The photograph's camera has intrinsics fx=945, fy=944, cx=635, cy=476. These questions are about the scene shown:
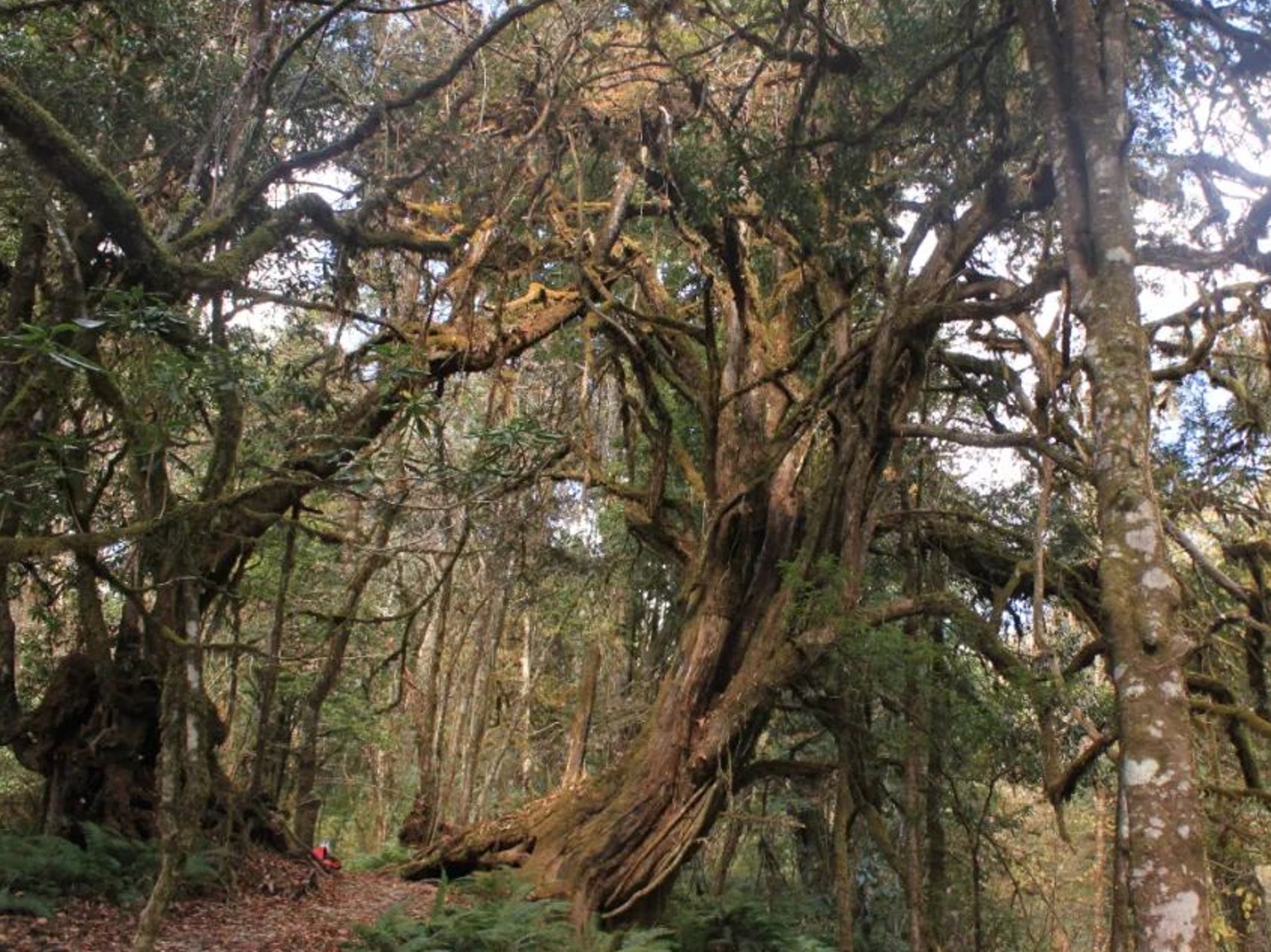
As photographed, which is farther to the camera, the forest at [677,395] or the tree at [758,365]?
the tree at [758,365]

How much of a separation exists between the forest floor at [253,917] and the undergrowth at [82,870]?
10 cm

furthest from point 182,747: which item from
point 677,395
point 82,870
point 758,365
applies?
point 677,395

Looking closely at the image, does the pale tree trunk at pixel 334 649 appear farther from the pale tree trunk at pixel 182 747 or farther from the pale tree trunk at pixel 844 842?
the pale tree trunk at pixel 844 842

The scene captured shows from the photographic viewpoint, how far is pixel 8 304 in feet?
21.8

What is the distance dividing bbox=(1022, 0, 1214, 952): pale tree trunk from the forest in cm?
2

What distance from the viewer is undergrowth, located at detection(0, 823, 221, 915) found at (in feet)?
19.5

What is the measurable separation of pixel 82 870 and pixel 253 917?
123 centimetres

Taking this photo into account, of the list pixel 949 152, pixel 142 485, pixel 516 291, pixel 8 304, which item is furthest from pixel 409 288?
pixel 949 152

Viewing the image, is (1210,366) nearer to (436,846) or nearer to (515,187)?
(515,187)

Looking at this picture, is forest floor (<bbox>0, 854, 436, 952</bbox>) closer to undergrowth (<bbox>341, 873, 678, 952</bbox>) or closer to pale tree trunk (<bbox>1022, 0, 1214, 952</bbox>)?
undergrowth (<bbox>341, 873, 678, 952</bbox>)

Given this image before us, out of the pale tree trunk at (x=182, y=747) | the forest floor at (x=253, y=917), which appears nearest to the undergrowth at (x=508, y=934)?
the forest floor at (x=253, y=917)

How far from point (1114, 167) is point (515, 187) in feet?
16.2

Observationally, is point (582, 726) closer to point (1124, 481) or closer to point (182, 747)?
point (182, 747)

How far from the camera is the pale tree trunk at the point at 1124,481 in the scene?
10.6 ft
